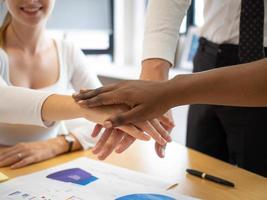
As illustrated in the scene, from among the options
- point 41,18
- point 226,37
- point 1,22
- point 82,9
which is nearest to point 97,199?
point 226,37

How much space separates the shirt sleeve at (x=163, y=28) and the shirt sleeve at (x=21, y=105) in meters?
0.36

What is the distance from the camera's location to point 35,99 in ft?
3.99

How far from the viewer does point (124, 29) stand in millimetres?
3379

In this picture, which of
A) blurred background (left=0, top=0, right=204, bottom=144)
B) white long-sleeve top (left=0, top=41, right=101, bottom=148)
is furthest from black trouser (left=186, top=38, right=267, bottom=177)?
blurred background (left=0, top=0, right=204, bottom=144)

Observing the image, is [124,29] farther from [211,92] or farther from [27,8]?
[211,92]

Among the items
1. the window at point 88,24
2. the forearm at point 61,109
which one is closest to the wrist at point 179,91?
the forearm at point 61,109

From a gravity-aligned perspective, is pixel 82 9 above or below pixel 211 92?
above

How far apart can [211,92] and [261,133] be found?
1.72 ft

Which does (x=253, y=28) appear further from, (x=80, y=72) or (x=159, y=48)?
(x=80, y=72)

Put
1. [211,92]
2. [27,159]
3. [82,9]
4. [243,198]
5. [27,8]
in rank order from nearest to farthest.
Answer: [211,92] < [243,198] < [27,159] < [27,8] < [82,9]

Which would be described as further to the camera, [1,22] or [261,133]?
[1,22]

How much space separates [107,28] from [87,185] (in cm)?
253

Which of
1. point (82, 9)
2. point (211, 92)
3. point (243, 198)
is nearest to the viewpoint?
Result: point (211, 92)

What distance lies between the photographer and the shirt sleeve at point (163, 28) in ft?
4.23
